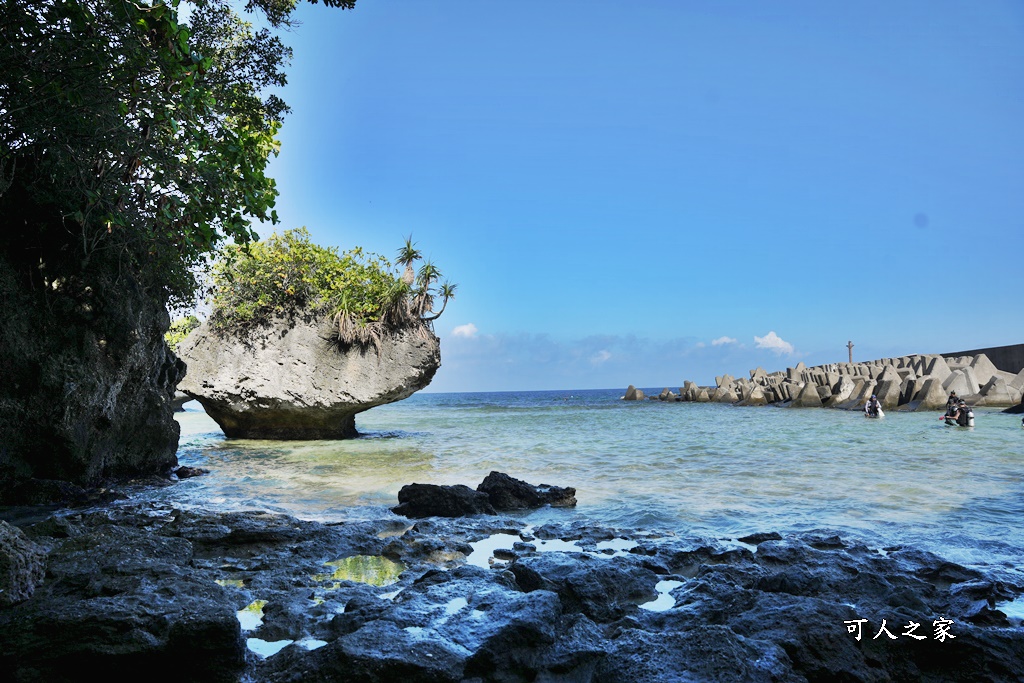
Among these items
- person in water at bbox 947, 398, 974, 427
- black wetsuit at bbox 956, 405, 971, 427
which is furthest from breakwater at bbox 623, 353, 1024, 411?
black wetsuit at bbox 956, 405, 971, 427

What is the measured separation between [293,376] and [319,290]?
252 cm

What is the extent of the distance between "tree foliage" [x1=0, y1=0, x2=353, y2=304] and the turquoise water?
3.45 m

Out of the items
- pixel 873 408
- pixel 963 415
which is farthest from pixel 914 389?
pixel 963 415

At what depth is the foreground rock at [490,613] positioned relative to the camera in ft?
9.61

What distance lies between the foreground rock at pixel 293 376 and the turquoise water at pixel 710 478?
2.87 feet

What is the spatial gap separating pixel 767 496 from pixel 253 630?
6.74 m

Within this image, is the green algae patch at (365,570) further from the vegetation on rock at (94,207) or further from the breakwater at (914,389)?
the breakwater at (914,389)

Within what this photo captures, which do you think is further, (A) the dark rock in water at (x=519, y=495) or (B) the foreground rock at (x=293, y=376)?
(B) the foreground rock at (x=293, y=376)

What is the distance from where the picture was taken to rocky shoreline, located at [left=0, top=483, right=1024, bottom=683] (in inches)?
115

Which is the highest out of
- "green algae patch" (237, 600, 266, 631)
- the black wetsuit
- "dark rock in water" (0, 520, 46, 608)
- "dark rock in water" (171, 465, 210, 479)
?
the black wetsuit

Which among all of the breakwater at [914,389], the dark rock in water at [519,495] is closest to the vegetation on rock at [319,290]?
the dark rock in water at [519,495]

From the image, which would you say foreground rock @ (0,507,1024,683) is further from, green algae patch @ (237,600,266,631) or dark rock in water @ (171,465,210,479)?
Result: dark rock in water @ (171,465,210,479)

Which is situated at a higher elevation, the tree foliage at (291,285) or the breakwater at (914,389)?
the tree foliage at (291,285)

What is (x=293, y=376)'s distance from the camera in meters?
16.7
